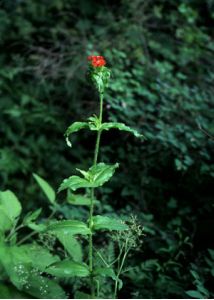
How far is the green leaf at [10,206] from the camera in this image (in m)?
1.96

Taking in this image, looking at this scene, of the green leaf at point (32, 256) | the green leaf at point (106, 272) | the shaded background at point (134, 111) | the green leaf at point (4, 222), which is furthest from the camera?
the shaded background at point (134, 111)

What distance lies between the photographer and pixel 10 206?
6.56ft

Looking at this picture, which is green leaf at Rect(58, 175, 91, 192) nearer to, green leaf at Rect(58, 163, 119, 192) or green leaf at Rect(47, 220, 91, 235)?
green leaf at Rect(58, 163, 119, 192)

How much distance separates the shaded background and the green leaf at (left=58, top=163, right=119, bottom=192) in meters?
0.56

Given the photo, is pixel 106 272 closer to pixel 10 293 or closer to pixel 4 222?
pixel 10 293

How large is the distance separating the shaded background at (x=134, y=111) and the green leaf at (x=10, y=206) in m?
0.48

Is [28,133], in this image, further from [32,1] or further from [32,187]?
[32,1]

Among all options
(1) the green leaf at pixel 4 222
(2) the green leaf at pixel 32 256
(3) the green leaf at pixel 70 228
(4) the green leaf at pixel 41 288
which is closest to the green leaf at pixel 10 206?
(1) the green leaf at pixel 4 222

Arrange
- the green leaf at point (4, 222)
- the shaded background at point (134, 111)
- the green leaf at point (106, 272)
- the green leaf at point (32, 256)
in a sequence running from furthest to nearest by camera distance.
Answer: the shaded background at point (134, 111) → the green leaf at point (4, 222) → the green leaf at point (32, 256) → the green leaf at point (106, 272)

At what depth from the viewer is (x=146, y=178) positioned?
277 cm

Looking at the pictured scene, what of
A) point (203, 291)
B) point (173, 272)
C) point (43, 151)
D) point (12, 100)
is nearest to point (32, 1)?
point (12, 100)

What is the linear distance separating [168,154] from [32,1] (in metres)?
2.19

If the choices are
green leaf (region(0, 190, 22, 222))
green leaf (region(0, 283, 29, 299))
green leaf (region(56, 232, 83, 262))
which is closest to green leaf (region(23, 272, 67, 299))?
green leaf (region(0, 283, 29, 299))

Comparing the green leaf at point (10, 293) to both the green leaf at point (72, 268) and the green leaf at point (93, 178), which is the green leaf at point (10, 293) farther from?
the green leaf at point (93, 178)
